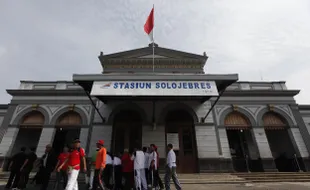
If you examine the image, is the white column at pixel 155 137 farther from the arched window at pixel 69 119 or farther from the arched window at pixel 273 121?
the arched window at pixel 273 121

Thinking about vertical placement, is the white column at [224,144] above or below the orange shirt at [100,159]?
above

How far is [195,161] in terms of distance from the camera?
12.0 metres

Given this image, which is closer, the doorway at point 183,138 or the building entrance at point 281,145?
the doorway at point 183,138

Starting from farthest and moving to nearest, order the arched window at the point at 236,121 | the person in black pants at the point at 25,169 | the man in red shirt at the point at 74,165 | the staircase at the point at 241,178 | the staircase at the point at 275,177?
the arched window at the point at 236,121
the staircase at the point at 275,177
the staircase at the point at 241,178
the person in black pants at the point at 25,169
the man in red shirt at the point at 74,165

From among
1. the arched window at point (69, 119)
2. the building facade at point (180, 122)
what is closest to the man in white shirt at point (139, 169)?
the building facade at point (180, 122)

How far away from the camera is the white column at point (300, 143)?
40.4 ft

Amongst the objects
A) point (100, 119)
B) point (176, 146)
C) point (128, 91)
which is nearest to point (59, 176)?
point (128, 91)

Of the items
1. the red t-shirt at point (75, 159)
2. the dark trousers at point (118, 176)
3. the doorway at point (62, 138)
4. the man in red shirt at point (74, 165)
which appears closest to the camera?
the man in red shirt at point (74, 165)

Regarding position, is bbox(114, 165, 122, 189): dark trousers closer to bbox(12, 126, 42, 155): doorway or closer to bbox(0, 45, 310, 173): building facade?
bbox(0, 45, 310, 173): building facade

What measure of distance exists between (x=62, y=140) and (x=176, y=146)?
991 cm

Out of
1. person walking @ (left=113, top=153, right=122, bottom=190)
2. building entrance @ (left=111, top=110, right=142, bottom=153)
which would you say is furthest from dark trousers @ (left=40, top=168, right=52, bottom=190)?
building entrance @ (left=111, top=110, right=142, bottom=153)

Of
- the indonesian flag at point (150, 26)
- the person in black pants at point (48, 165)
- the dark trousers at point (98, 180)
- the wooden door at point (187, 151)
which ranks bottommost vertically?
the dark trousers at point (98, 180)

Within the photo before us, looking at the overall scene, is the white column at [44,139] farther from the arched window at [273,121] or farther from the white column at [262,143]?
the arched window at [273,121]

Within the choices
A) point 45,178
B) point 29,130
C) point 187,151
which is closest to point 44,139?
point 29,130
